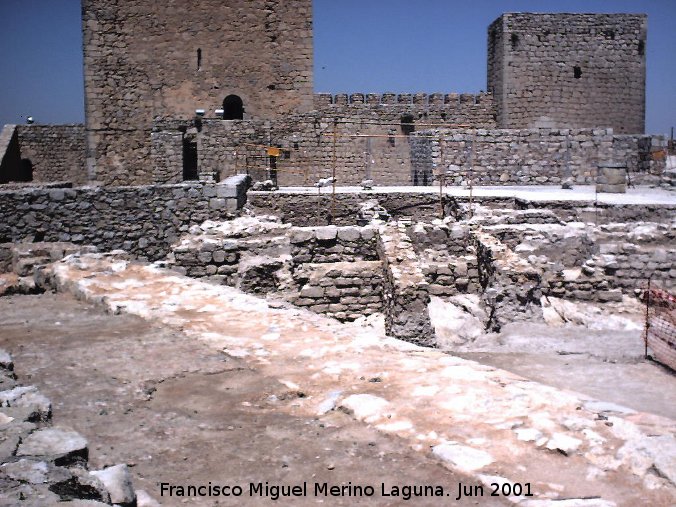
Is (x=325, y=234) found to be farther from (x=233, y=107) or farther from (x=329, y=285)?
(x=233, y=107)

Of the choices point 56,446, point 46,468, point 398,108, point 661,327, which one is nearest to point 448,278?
point 661,327

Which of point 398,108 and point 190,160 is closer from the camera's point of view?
point 190,160

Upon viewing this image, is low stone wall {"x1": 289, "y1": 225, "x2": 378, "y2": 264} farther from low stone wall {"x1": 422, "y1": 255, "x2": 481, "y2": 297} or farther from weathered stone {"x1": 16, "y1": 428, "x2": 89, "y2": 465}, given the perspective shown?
weathered stone {"x1": 16, "y1": 428, "x2": 89, "y2": 465}

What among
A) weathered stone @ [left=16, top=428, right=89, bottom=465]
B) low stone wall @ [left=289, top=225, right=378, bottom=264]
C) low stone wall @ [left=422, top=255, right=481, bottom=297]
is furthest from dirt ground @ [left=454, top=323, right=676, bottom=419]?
weathered stone @ [left=16, top=428, right=89, bottom=465]

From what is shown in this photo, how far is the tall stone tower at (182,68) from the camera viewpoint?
22.5 meters

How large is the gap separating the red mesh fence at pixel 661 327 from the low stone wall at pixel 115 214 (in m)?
7.41

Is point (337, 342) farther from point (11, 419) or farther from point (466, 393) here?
point (11, 419)

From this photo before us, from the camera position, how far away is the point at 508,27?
2486cm

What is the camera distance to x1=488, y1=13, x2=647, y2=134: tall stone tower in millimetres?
25156

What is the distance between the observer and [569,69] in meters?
25.4

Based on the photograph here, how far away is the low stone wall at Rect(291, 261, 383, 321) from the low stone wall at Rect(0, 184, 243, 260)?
12.4 feet

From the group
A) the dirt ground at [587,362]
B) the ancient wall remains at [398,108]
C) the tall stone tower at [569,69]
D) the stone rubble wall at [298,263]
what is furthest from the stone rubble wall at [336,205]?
the tall stone tower at [569,69]

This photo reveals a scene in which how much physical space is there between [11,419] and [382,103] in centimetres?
2179

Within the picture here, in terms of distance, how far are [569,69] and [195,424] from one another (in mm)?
24609
